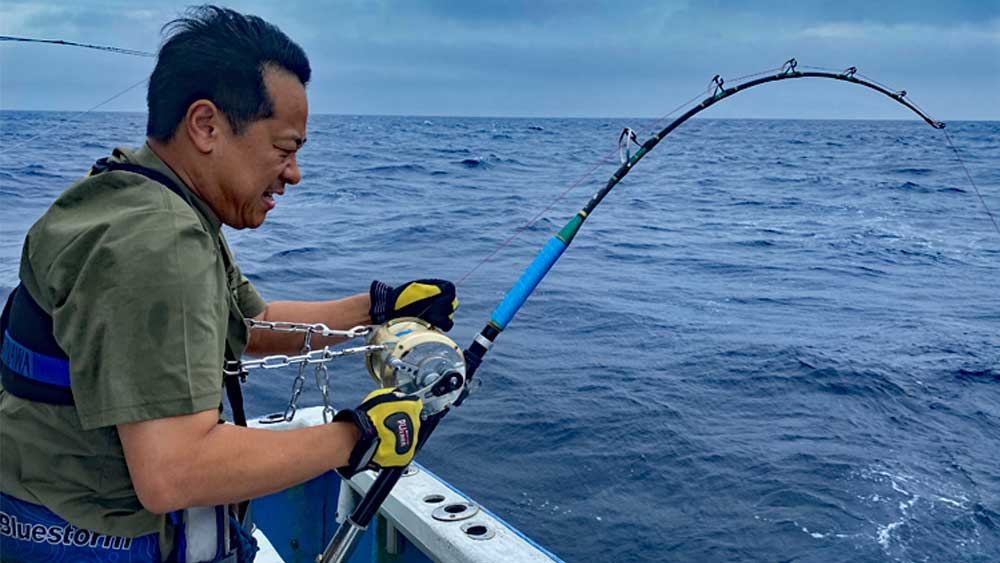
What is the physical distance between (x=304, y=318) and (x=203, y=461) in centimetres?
116

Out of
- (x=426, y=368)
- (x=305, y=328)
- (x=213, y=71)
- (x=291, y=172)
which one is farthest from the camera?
(x=305, y=328)

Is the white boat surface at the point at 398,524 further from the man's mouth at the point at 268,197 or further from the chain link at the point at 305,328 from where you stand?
the man's mouth at the point at 268,197

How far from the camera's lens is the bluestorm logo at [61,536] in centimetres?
171

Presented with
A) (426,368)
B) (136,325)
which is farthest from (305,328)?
(136,325)

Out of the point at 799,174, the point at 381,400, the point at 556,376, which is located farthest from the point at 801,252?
the point at 799,174

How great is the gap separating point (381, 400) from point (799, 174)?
31.8 meters

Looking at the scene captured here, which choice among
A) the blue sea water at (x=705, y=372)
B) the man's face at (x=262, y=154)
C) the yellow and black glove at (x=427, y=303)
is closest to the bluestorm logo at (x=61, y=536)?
the man's face at (x=262, y=154)

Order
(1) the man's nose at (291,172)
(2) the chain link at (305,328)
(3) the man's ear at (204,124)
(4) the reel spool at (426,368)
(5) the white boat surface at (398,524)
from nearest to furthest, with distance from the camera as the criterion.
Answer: (3) the man's ear at (204,124) → (1) the man's nose at (291,172) → (4) the reel spool at (426,368) → (2) the chain link at (305,328) → (5) the white boat surface at (398,524)

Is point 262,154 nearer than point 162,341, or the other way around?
point 162,341

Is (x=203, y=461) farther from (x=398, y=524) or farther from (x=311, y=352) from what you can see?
(x=398, y=524)

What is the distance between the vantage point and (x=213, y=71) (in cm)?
168

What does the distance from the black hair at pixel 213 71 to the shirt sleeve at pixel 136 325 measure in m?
0.31

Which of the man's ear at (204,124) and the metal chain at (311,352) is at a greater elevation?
the man's ear at (204,124)

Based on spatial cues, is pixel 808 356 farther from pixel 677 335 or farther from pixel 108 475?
pixel 108 475
